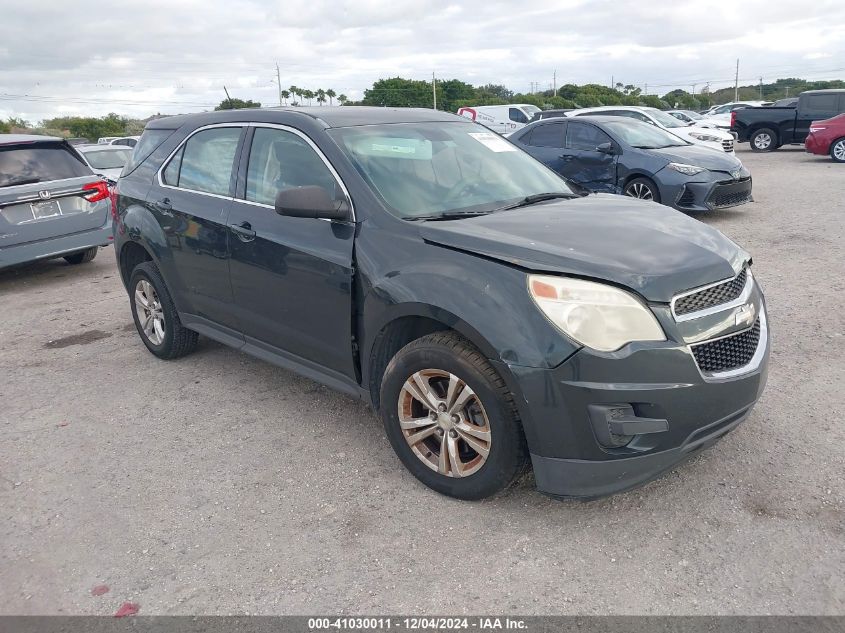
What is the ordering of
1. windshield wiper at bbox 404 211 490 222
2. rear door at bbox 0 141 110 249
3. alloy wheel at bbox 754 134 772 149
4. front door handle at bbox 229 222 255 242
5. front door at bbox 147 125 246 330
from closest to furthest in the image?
windshield wiper at bbox 404 211 490 222 < front door handle at bbox 229 222 255 242 < front door at bbox 147 125 246 330 < rear door at bbox 0 141 110 249 < alloy wheel at bbox 754 134 772 149

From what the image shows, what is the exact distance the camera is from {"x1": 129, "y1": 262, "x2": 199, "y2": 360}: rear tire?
517 cm

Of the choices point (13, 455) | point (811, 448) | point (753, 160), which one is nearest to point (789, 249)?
point (811, 448)

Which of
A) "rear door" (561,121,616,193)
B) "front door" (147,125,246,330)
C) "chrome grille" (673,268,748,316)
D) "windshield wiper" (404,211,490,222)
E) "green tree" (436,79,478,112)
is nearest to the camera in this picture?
"chrome grille" (673,268,748,316)

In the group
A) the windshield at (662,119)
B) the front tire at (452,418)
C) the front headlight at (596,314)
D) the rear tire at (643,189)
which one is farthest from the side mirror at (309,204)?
the windshield at (662,119)

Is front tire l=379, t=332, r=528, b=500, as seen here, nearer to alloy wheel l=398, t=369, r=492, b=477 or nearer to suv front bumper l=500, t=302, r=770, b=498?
alloy wheel l=398, t=369, r=492, b=477

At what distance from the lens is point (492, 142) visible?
4492 millimetres

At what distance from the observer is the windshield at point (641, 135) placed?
405 inches

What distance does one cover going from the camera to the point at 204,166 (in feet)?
Answer: 15.4

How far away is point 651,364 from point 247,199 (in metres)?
2.62

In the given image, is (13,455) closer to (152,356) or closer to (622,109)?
(152,356)

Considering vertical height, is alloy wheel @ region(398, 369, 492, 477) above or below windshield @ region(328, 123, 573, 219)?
below

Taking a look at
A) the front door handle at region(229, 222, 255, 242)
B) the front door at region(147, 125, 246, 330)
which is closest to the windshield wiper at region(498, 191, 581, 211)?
the front door handle at region(229, 222, 255, 242)

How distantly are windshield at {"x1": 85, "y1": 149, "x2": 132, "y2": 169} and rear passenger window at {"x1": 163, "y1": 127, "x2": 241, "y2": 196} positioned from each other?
952 centimetres

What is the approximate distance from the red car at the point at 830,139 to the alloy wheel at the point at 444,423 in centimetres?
1794
